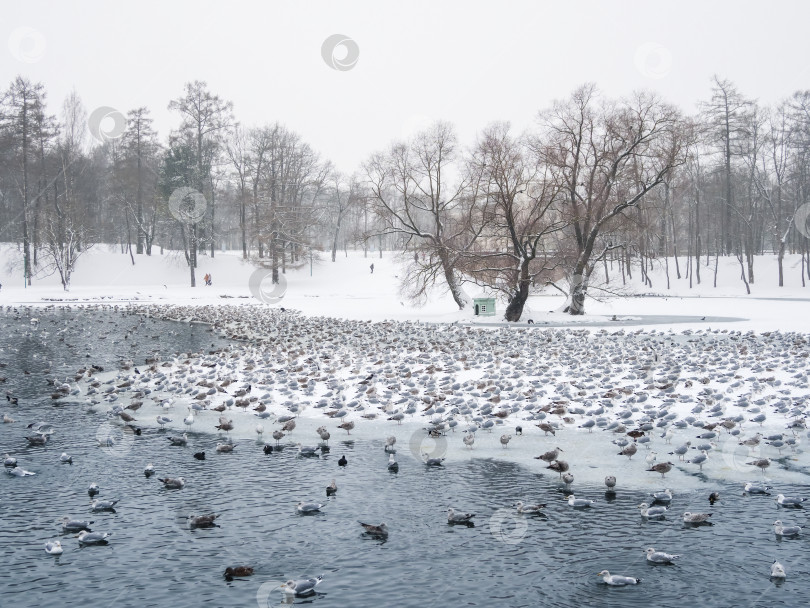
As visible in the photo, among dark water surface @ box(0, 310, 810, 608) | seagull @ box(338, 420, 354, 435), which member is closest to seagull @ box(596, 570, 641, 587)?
dark water surface @ box(0, 310, 810, 608)

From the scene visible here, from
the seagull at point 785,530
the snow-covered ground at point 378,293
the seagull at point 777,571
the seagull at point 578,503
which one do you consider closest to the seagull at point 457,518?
the seagull at point 578,503

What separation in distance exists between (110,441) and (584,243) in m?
30.1

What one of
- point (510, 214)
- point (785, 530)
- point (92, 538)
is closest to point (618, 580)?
point (785, 530)

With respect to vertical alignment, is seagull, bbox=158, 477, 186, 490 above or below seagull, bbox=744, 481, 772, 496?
above

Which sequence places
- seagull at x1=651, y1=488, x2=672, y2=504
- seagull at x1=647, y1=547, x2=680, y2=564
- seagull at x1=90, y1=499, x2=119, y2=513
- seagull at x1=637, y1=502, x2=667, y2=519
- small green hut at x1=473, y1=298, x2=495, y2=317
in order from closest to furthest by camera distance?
1. seagull at x1=647, y1=547, x2=680, y2=564
2. seagull at x1=637, y1=502, x2=667, y2=519
3. seagull at x1=90, y1=499, x2=119, y2=513
4. seagull at x1=651, y1=488, x2=672, y2=504
5. small green hut at x1=473, y1=298, x2=495, y2=317

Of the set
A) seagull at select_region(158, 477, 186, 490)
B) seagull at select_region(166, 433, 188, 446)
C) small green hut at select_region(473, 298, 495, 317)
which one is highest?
small green hut at select_region(473, 298, 495, 317)

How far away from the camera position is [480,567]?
779cm

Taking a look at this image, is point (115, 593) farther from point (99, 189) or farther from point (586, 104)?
point (99, 189)

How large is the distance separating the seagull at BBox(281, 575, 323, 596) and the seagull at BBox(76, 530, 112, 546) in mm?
2747

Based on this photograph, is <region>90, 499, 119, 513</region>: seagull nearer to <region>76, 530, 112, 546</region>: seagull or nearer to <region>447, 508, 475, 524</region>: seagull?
<region>76, 530, 112, 546</region>: seagull

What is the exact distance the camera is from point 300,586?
7.14 meters

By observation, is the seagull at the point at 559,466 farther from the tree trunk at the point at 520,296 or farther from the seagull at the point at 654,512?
the tree trunk at the point at 520,296

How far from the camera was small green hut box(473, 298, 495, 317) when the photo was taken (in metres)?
38.0

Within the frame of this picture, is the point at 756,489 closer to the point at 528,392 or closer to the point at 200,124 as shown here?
the point at 528,392
